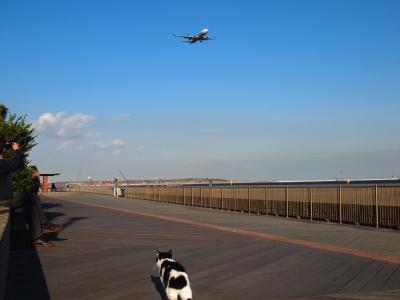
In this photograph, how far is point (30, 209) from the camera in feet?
37.2

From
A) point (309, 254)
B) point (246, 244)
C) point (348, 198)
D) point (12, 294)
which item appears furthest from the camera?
point (348, 198)

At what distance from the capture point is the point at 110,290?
7941 mm

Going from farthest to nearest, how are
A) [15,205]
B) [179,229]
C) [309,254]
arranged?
[179,229] → [309,254] → [15,205]

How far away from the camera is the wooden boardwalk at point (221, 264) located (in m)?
7.86

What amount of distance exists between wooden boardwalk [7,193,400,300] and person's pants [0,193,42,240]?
48 centimetres

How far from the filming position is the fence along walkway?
686 inches

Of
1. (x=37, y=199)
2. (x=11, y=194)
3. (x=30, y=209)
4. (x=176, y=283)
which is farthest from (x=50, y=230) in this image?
(x=176, y=283)

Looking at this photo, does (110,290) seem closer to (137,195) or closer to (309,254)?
(309,254)

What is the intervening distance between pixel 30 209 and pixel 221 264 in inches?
172

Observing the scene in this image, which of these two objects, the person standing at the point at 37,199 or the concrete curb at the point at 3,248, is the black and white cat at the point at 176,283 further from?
the person standing at the point at 37,199

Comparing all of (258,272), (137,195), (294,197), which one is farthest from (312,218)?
(137,195)

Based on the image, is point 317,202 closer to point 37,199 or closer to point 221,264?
point 221,264

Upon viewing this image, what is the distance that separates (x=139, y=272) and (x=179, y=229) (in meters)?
7.93

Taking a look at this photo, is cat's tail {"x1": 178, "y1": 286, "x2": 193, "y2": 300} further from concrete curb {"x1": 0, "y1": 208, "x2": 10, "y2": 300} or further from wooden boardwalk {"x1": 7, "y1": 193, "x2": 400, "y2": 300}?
concrete curb {"x1": 0, "y1": 208, "x2": 10, "y2": 300}
